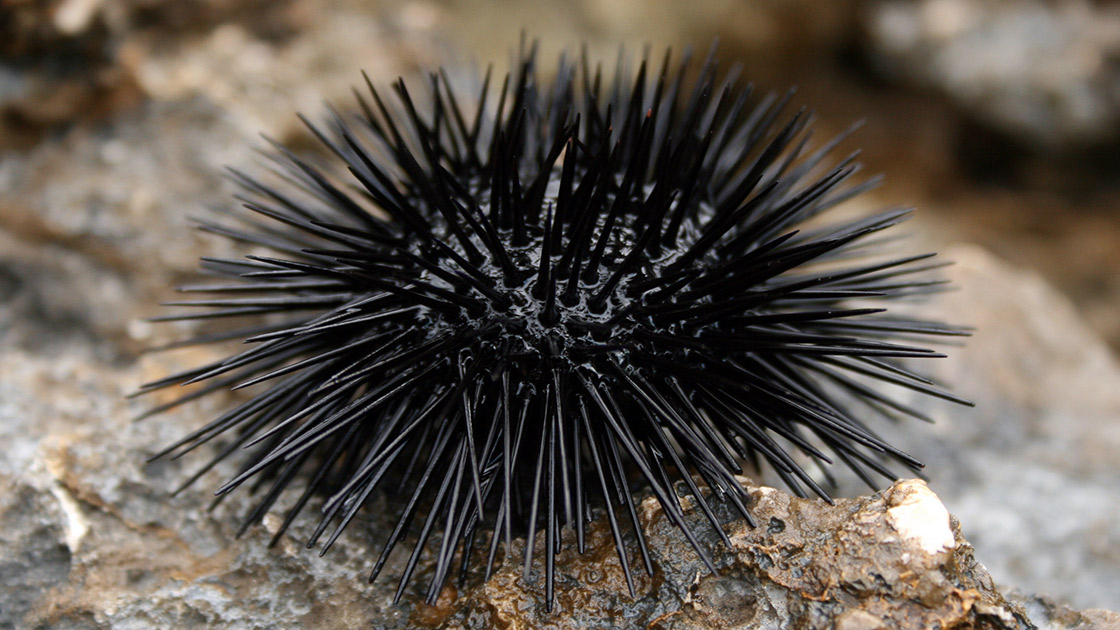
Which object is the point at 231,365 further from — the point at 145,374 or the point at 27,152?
the point at 27,152

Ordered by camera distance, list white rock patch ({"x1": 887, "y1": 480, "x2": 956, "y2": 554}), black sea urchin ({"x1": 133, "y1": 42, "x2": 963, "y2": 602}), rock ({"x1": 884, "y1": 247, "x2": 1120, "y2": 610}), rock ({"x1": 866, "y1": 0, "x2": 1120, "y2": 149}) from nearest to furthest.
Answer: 1. white rock patch ({"x1": 887, "y1": 480, "x2": 956, "y2": 554})
2. black sea urchin ({"x1": 133, "y1": 42, "x2": 963, "y2": 602})
3. rock ({"x1": 884, "y1": 247, "x2": 1120, "y2": 610})
4. rock ({"x1": 866, "y1": 0, "x2": 1120, "y2": 149})

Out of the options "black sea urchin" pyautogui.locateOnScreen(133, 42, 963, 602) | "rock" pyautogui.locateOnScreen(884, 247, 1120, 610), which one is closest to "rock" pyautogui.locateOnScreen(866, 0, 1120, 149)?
"rock" pyautogui.locateOnScreen(884, 247, 1120, 610)

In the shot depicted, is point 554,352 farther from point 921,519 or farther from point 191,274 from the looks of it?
point 191,274

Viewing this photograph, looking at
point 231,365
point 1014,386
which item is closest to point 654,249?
point 231,365

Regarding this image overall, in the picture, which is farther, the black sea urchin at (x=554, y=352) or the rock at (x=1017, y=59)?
the rock at (x=1017, y=59)

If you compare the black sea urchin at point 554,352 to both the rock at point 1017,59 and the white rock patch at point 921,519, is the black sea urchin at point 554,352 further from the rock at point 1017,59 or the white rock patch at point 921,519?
the rock at point 1017,59

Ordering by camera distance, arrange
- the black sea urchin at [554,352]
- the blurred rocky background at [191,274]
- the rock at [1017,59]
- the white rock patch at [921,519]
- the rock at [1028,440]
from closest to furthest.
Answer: the white rock patch at [921,519] → the black sea urchin at [554,352] → the blurred rocky background at [191,274] → the rock at [1028,440] → the rock at [1017,59]

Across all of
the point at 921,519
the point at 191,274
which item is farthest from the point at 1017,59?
the point at 191,274

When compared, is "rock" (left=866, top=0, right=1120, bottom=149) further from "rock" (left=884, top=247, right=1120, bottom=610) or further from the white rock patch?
the white rock patch

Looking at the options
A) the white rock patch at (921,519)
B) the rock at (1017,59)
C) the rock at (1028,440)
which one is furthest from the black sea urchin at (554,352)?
the rock at (1017,59)
